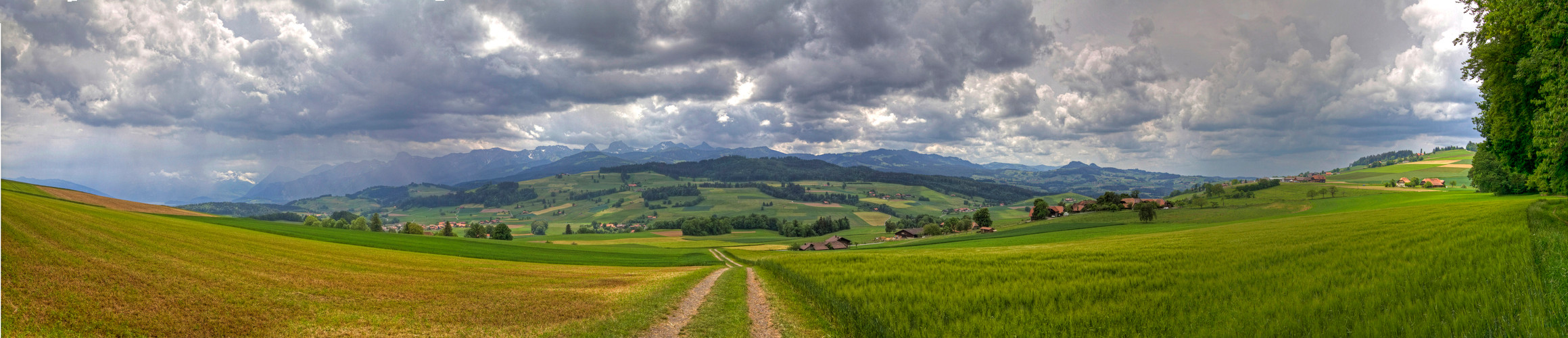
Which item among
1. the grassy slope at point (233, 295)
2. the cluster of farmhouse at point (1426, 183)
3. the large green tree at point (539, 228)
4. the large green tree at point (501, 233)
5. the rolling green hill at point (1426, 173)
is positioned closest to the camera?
the grassy slope at point (233, 295)

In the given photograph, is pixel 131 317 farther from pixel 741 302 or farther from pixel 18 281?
pixel 741 302

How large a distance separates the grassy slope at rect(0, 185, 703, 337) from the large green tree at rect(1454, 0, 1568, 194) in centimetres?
2867

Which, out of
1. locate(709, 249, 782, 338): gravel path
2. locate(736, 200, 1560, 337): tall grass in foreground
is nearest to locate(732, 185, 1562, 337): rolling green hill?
locate(736, 200, 1560, 337): tall grass in foreground

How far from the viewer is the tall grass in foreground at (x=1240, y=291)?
6.54m

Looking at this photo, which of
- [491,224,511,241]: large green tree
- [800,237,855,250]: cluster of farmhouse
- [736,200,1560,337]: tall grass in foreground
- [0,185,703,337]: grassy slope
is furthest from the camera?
[491,224,511,241]: large green tree

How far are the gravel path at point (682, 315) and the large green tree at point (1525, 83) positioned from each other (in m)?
26.8

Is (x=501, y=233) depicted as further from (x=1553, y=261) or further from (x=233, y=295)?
(x=1553, y=261)

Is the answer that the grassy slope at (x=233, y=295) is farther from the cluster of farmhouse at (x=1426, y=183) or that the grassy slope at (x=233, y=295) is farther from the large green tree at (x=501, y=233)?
the cluster of farmhouse at (x=1426, y=183)

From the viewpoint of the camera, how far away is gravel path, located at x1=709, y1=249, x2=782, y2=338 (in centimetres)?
1283

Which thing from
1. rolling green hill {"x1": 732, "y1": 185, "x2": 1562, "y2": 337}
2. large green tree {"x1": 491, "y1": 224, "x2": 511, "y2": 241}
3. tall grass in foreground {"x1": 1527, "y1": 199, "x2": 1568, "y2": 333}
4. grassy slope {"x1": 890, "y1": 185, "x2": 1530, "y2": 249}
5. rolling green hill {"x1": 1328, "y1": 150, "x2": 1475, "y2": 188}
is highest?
rolling green hill {"x1": 1328, "y1": 150, "x2": 1475, "y2": 188}

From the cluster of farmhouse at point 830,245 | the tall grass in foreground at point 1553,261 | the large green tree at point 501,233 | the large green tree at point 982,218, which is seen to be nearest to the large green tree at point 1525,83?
the tall grass in foreground at point 1553,261

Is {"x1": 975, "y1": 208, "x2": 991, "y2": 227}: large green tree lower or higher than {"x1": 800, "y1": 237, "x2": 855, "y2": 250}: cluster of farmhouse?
higher

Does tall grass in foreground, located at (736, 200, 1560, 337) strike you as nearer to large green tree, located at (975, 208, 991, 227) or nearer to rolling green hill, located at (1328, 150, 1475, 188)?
large green tree, located at (975, 208, 991, 227)

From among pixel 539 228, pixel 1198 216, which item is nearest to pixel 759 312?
pixel 1198 216
